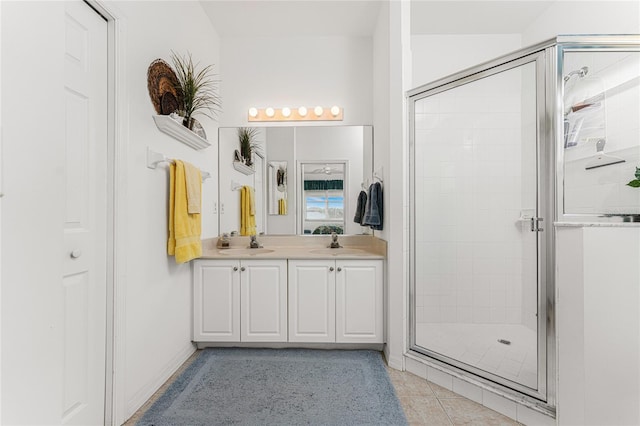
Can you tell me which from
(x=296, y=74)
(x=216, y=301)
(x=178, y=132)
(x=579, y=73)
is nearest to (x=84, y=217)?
(x=178, y=132)

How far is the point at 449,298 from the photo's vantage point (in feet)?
8.84

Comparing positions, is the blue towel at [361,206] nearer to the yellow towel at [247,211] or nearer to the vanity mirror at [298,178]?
the vanity mirror at [298,178]

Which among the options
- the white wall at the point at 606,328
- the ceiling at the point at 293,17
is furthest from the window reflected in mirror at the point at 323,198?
the white wall at the point at 606,328

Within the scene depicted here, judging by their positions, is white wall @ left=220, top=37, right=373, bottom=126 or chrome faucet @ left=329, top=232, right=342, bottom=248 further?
white wall @ left=220, top=37, right=373, bottom=126

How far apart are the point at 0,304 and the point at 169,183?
4.96 feet

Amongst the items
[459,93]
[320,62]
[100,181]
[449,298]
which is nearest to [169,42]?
[100,181]

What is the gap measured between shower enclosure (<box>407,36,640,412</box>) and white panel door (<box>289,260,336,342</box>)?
24.5 inches

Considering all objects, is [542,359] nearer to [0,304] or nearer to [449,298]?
[449,298]

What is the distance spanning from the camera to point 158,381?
2016mm

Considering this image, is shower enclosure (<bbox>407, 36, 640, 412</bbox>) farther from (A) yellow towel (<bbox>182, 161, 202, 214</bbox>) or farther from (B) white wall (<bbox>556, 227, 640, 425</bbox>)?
(A) yellow towel (<bbox>182, 161, 202, 214</bbox>)

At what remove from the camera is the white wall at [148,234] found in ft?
5.68

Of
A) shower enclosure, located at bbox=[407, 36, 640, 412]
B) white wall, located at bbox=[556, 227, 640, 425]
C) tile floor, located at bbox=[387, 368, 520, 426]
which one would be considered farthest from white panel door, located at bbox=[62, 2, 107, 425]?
white wall, located at bbox=[556, 227, 640, 425]

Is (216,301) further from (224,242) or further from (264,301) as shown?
(224,242)

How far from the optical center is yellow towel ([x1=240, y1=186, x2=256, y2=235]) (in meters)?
3.10
